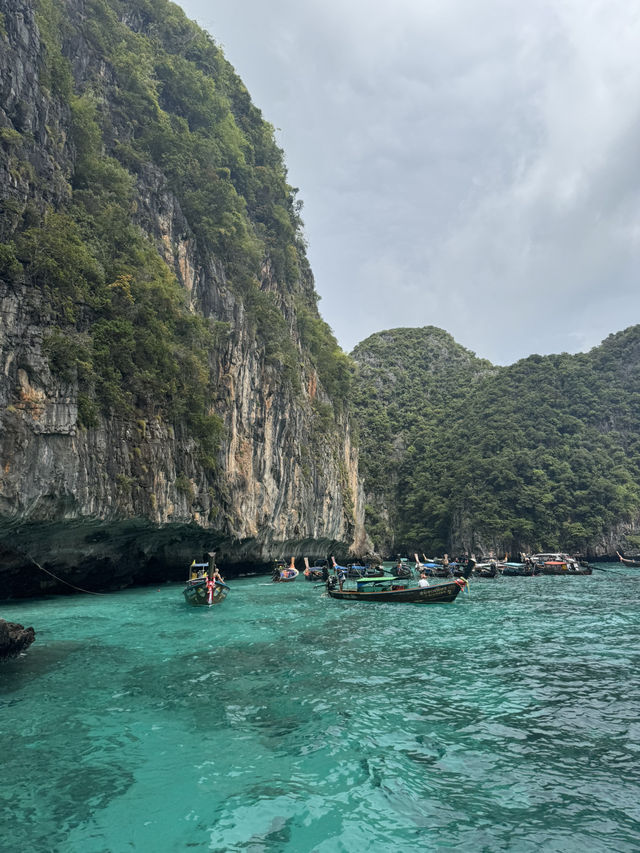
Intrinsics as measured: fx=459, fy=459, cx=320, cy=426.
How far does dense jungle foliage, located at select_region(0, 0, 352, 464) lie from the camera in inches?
708

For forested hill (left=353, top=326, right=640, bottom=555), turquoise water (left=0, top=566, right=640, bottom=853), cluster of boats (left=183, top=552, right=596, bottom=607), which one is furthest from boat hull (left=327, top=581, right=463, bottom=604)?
forested hill (left=353, top=326, right=640, bottom=555)

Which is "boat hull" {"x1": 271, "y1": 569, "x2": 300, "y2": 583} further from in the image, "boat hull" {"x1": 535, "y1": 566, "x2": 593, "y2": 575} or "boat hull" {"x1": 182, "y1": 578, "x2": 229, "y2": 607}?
"boat hull" {"x1": 535, "y1": 566, "x2": 593, "y2": 575}

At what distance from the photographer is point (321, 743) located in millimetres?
6262

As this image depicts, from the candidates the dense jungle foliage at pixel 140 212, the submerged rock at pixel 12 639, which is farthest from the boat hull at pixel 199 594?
the submerged rock at pixel 12 639

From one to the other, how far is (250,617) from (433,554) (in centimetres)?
4565

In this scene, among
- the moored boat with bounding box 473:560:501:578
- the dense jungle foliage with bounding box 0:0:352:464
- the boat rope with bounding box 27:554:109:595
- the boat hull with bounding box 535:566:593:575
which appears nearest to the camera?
the dense jungle foliage with bounding box 0:0:352:464

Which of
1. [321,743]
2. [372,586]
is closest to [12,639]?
[321,743]

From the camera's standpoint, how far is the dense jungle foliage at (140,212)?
18.0 m

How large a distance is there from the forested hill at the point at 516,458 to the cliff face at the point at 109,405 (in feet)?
81.6

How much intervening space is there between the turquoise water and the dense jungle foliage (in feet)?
40.2

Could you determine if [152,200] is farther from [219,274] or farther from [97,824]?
[97,824]

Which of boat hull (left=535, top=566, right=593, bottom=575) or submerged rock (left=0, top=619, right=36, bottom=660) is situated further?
boat hull (left=535, top=566, right=593, bottom=575)

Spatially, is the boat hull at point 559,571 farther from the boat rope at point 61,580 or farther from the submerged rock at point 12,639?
the submerged rock at point 12,639

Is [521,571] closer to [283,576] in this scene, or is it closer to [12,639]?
[283,576]
